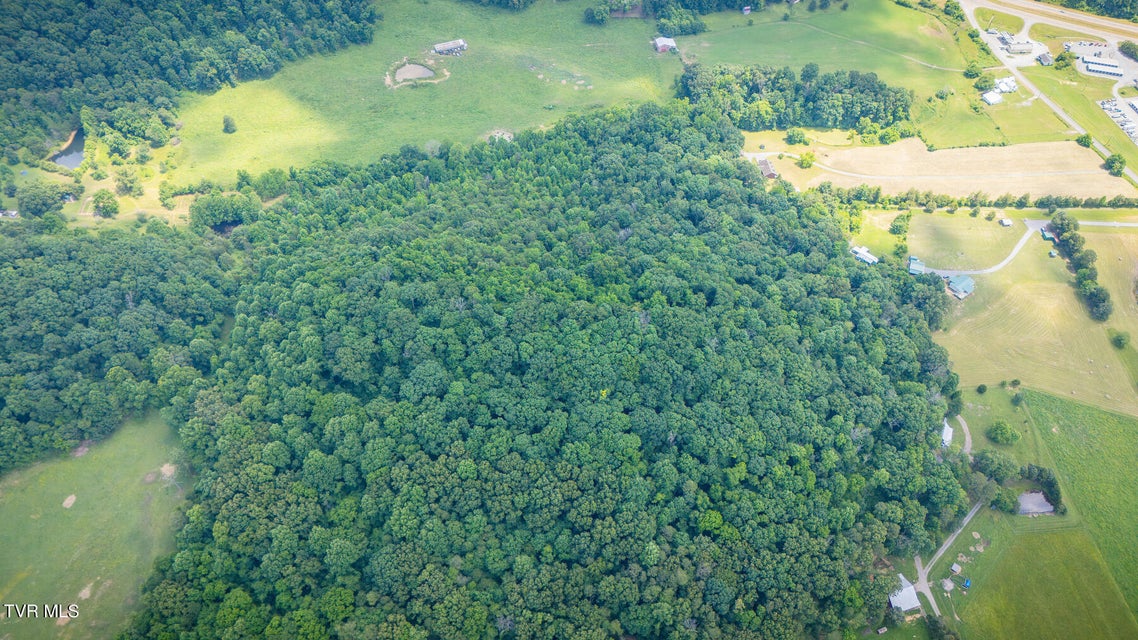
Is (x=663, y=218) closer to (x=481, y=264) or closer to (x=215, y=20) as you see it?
(x=481, y=264)

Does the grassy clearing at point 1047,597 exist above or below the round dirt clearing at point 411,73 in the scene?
below

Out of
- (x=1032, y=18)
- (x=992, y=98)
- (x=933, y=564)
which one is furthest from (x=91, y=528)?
(x=1032, y=18)

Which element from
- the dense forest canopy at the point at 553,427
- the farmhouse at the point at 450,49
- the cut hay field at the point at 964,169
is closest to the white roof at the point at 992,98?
the cut hay field at the point at 964,169

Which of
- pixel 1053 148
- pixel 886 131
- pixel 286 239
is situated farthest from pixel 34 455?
pixel 1053 148

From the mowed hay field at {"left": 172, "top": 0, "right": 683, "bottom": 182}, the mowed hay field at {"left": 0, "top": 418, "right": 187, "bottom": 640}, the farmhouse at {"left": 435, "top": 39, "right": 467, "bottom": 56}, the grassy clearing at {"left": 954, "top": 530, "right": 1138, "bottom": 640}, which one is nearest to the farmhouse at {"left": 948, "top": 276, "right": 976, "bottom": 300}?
the grassy clearing at {"left": 954, "top": 530, "right": 1138, "bottom": 640}

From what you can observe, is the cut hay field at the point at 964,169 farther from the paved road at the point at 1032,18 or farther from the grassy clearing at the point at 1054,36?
the grassy clearing at the point at 1054,36

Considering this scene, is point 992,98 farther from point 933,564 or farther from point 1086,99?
point 933,564
